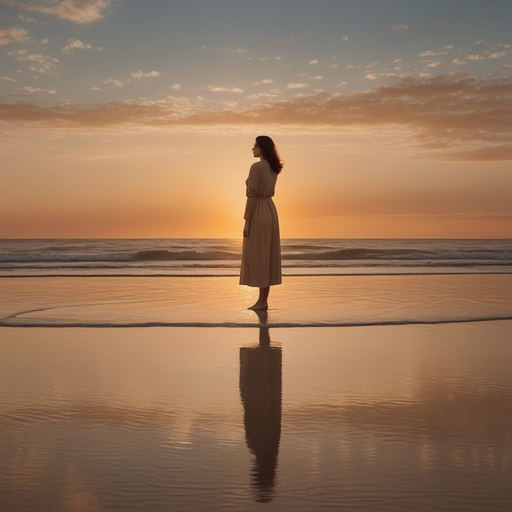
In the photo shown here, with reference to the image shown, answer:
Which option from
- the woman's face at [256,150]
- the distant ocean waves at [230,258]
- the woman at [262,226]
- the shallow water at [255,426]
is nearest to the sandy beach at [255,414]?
the shallow water at [255,426]

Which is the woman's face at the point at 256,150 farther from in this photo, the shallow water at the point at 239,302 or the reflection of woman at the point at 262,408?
the reflection of woman at the point at 262,408

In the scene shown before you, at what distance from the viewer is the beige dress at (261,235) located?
21.2ft

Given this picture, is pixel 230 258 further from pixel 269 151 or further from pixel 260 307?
pixel 269 151

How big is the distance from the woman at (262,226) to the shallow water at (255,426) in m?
2.17

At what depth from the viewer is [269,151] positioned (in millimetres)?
6445

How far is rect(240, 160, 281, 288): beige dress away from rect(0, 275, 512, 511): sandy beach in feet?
2.98

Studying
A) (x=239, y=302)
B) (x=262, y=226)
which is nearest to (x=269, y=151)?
(x=262, y=226)

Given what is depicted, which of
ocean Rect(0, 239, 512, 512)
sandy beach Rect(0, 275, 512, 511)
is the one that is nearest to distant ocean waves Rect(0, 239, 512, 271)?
ocean Rect(0, 239, 512, 512)

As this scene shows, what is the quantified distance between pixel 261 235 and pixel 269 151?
1009 mm

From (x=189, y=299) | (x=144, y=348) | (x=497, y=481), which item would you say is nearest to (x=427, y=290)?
(x=189, y=299)

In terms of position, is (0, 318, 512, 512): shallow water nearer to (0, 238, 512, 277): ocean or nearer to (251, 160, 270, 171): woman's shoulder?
(251, 160, 270, 171): woman's shoulder

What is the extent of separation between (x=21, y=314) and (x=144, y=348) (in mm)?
2502

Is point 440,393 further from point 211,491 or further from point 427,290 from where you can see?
point 427,290

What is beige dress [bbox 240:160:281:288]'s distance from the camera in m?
6.46
